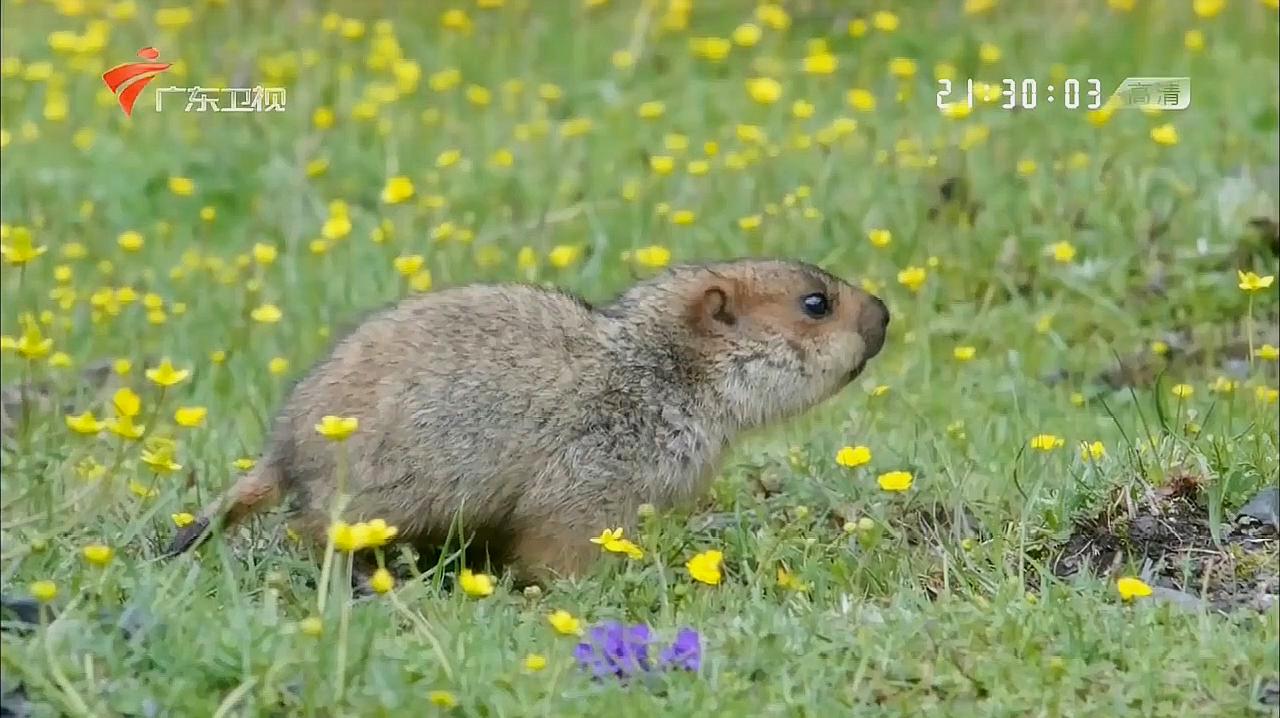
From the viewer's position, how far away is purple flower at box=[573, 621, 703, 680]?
153 inches

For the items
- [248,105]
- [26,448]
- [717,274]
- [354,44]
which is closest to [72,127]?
[248,105]

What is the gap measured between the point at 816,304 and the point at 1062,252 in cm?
→ 189

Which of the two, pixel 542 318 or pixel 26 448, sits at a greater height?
pixel 542 318

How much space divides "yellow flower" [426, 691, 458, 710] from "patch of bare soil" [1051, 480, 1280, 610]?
1.45 metres

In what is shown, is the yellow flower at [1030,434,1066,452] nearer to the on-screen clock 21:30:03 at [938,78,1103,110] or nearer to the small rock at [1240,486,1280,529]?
the small rock at [1240,486,1280,529]

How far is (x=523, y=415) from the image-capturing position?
15.7 ft

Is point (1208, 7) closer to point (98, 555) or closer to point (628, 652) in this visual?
point (628, 652)

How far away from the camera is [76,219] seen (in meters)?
8.11

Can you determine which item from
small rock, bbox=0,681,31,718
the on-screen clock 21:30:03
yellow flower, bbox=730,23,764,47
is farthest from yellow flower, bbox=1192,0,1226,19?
small rock, bbox=0,681,31,718

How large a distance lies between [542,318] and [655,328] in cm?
34

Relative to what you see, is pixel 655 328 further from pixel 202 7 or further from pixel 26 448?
pixel 202 7

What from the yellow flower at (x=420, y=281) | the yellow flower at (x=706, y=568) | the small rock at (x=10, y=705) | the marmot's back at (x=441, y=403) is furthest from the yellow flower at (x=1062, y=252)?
the small rock at (x=10, y=705)

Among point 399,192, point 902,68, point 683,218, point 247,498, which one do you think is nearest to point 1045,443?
point 247,498

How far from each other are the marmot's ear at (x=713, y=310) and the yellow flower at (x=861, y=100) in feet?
10.7
